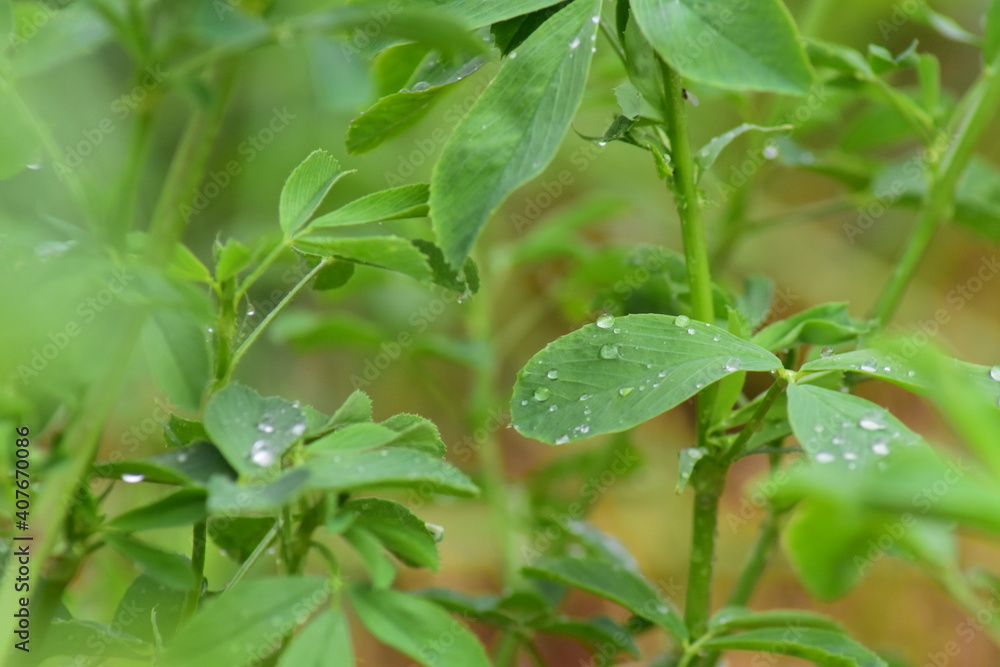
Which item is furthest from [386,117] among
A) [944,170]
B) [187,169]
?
[944,170]

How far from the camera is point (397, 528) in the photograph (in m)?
0.56

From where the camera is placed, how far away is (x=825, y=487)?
32 cm

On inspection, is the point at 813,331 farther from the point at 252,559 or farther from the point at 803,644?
the point at 252,559

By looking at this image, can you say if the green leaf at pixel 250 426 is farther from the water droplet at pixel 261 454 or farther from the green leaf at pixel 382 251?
the green leaf at pixel 382 251

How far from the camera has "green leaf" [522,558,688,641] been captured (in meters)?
0.72

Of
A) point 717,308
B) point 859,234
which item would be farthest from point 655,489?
point 717,308

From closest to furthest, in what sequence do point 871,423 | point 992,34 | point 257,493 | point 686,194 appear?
point 257,493
point 871,423
point 686,194
point 992,34

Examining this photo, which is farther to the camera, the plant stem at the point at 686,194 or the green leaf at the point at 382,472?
the plant stem at the point at 686,194

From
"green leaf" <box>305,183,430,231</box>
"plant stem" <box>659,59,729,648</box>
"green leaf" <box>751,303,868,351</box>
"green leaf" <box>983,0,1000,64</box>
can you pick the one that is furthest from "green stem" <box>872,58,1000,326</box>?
"green leaf" <box>305,183,430,231</box>

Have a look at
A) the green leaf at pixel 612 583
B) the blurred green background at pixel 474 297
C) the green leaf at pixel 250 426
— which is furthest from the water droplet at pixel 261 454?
the green leaf at pixel 612 583

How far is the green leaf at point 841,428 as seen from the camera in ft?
1.66

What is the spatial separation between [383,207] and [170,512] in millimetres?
253

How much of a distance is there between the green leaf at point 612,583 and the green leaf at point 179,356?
14.1 inches

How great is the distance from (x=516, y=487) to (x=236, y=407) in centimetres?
104
